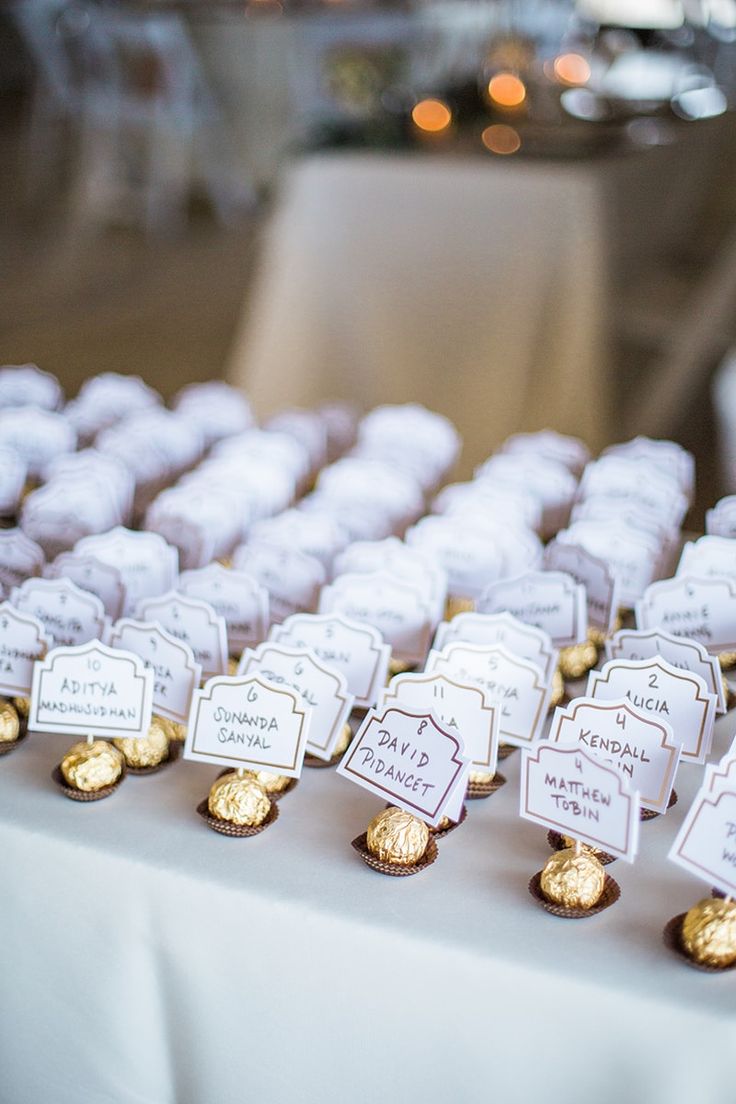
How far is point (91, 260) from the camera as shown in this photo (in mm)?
6840

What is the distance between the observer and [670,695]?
4.02 ft

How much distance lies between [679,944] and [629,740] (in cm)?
20

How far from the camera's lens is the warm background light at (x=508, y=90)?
14.7 feet

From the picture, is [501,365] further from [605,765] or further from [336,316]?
[605,765]

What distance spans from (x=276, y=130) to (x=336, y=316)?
5521 mm

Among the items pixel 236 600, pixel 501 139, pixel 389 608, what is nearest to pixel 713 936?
pixel 389 608

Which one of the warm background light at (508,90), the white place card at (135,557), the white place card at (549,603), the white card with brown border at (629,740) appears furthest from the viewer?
the warm background light at (508,90)

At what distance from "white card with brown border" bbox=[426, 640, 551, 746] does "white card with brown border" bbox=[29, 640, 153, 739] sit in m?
0.34

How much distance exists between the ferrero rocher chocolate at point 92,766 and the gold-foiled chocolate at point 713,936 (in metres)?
0.64

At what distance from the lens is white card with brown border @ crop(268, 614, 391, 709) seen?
1.37 m

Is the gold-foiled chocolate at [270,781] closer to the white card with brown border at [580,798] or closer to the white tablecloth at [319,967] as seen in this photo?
the white tablecloth at [319,967]

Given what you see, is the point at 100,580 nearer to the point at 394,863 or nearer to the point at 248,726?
the point at 248,726

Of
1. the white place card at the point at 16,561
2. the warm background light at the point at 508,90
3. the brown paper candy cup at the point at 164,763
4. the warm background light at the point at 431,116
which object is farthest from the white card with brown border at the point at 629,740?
the warm background light at the point at 508,90

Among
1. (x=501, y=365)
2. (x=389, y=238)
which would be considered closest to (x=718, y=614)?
(x=501, y=365)
